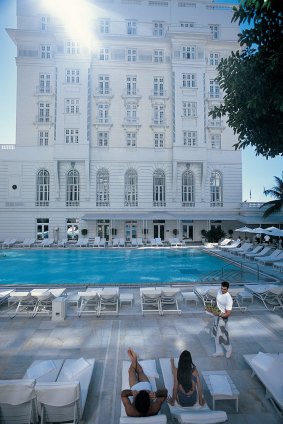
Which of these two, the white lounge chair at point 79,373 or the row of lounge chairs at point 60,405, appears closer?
the row of lounge chairs at point 60,405

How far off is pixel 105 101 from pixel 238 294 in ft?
84.9

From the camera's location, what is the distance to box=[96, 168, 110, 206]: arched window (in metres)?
30.7

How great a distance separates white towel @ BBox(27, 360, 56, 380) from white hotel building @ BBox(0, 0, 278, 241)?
80.1ft

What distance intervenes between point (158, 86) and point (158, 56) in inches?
118

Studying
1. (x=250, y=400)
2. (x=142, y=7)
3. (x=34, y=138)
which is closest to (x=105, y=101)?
(x=34, y=138)

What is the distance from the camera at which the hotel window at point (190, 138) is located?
101 feet

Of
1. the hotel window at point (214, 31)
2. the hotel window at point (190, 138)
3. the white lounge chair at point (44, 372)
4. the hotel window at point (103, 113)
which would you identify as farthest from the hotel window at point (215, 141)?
the white lounge chair at point (44, 372)

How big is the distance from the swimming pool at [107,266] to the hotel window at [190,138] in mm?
11347

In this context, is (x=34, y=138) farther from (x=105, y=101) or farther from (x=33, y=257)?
(x=33, y=257)

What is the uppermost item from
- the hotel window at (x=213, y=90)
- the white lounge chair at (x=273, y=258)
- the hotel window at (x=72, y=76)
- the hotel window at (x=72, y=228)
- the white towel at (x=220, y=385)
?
the hotel window at (x=72, y=76)

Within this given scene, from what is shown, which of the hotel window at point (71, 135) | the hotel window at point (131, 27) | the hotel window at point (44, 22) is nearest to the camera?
the hotel window at point (71, 135)

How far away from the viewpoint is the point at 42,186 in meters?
30.5

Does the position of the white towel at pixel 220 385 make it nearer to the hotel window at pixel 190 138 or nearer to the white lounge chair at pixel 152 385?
the white lounge chair at pixel 152 385

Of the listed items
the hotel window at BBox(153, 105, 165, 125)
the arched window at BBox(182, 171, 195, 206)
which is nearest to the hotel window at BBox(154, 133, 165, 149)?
the hotel window at BBox(153, 105, 165, 125)
